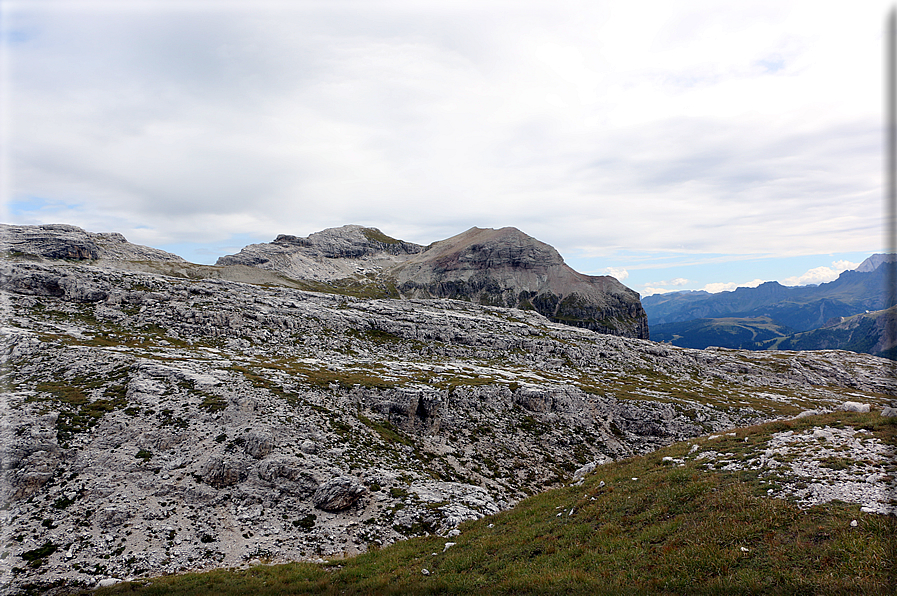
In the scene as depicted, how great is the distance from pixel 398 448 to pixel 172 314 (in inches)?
1982

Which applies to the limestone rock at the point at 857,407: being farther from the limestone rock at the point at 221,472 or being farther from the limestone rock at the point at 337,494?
the limestone rock at the point at 221,472

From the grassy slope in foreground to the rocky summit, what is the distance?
510 cm

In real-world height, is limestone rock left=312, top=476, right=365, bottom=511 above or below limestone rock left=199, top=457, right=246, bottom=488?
below

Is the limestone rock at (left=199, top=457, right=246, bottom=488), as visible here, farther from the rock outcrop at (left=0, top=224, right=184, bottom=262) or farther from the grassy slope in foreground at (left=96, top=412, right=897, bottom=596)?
the rock outcrop at (left=0, top=224, right=184, bottom=262)

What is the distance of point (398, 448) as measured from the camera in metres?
37.8

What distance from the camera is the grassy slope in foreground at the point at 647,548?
1016cm

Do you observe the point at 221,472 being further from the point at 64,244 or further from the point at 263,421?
the point at 64,244

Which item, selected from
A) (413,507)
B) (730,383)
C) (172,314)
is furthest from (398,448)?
(730,383)

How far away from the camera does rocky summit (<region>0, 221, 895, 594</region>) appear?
2489 cm

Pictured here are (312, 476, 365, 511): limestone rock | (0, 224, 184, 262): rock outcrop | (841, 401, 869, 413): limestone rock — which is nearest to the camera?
(841, 401, 869, 413): limestone rock

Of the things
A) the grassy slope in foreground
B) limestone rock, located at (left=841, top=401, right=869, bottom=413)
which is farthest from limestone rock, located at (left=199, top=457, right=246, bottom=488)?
limestone rock, located at (left=841, top=401, right=869, bottom=413)

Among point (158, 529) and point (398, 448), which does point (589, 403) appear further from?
point (158, 529)

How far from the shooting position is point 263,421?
34.9 m

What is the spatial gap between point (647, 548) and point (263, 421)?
1317 inches
